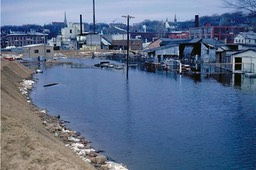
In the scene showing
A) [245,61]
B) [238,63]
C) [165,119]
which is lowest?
[165,119]

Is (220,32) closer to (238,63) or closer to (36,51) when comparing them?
(36,51)

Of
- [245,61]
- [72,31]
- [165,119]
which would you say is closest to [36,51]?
[245,61]

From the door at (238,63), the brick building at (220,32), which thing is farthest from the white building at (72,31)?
the door at (238,63)

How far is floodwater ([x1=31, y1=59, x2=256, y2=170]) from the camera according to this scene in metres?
10.1

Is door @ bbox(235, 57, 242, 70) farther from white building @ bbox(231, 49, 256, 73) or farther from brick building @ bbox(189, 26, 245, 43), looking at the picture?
brick building @ bbox(189, 26, 245, 43)

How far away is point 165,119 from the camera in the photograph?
579 inches

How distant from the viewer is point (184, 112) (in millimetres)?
16000

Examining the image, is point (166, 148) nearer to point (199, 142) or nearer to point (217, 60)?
point (199, 142)

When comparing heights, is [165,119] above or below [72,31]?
below

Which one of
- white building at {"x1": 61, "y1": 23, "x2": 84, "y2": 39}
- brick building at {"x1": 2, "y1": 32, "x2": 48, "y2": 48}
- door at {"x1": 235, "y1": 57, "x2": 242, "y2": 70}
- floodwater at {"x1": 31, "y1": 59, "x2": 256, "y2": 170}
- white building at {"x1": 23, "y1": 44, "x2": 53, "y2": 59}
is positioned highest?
white building at {"x1": 61, "y1": 23, "x2": 84, "y2": 39}

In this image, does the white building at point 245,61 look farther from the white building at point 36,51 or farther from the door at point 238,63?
the white building at point 36,51

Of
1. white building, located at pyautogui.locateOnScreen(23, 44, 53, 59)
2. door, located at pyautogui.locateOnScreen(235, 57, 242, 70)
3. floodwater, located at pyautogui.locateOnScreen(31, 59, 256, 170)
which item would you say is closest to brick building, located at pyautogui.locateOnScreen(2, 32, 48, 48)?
white building, located at pyautogui.locateOnScreen(23, 44, 53, 59)

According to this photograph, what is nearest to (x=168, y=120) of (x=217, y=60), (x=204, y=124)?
(x=204, y=124)

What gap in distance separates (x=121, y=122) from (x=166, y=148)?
3.76 m
